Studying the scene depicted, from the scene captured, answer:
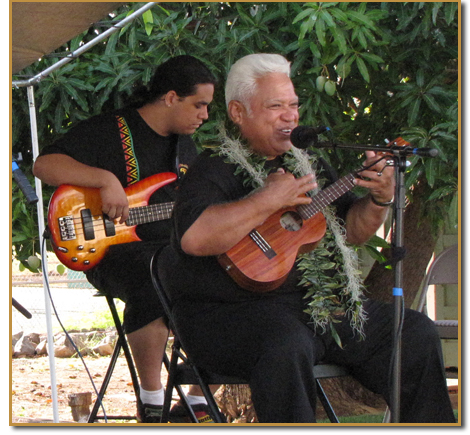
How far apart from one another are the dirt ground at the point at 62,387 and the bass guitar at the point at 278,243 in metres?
2.87

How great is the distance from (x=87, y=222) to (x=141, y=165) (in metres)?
0.39

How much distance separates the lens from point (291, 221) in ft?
9.20

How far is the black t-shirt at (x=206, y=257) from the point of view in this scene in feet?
8.69

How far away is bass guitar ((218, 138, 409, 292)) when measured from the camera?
2.59 m

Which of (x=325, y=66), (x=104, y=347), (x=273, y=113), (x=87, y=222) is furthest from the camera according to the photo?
(x=104, y=347)

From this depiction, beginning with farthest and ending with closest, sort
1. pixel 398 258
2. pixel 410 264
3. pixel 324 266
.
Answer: pixel 410 264 → pixel 324 266 → pixel 398 258

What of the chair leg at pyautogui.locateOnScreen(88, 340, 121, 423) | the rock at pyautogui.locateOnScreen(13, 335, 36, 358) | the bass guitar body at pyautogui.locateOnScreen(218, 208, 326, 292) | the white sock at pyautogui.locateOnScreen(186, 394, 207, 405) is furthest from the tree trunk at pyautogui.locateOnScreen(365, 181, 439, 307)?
the rock at pyautogui.locateOnScreen(13, 335, 36, 358)

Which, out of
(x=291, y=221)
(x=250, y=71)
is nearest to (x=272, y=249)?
(x=291, y=221)

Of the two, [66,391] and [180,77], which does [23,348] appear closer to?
[66,391]

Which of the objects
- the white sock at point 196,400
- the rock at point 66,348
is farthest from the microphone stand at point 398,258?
the rock at point 66,348

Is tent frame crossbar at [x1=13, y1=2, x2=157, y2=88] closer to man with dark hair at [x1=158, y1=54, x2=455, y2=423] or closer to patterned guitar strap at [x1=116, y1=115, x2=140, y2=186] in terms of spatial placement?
patterned guitar strap at [x1=116, y1=115, x2=140, y2=186]

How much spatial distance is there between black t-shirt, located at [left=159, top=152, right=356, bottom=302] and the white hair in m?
0.30

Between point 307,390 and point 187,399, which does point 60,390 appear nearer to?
Answer: point 187,399

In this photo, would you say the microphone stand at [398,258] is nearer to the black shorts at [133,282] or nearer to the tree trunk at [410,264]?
the black shorts at [133,282]
